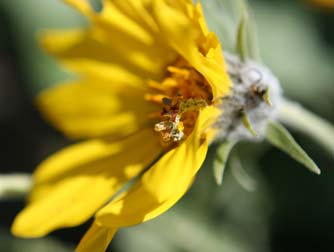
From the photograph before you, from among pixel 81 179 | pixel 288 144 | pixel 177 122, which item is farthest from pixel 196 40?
pixel 81 179

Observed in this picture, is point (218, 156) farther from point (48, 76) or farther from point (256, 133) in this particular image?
point (48, 76)

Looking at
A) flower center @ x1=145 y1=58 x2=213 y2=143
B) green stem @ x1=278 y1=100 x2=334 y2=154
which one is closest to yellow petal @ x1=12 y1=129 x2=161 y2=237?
flower center @ x1=145 y1=58 x2=213 y2=143

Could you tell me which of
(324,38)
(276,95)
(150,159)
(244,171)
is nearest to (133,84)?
(150,159)

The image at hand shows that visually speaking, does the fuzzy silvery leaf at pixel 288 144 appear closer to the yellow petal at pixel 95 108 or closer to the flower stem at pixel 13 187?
the yellow petal at pixel 95 108

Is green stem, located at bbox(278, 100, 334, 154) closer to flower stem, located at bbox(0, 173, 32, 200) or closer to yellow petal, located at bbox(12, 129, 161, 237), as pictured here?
yellow petal, located at bbox(12, 129, 161, 237)

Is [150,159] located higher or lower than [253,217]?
higher

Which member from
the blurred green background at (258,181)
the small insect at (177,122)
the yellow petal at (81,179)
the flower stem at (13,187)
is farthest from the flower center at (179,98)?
the blurred green background at (258,181)
